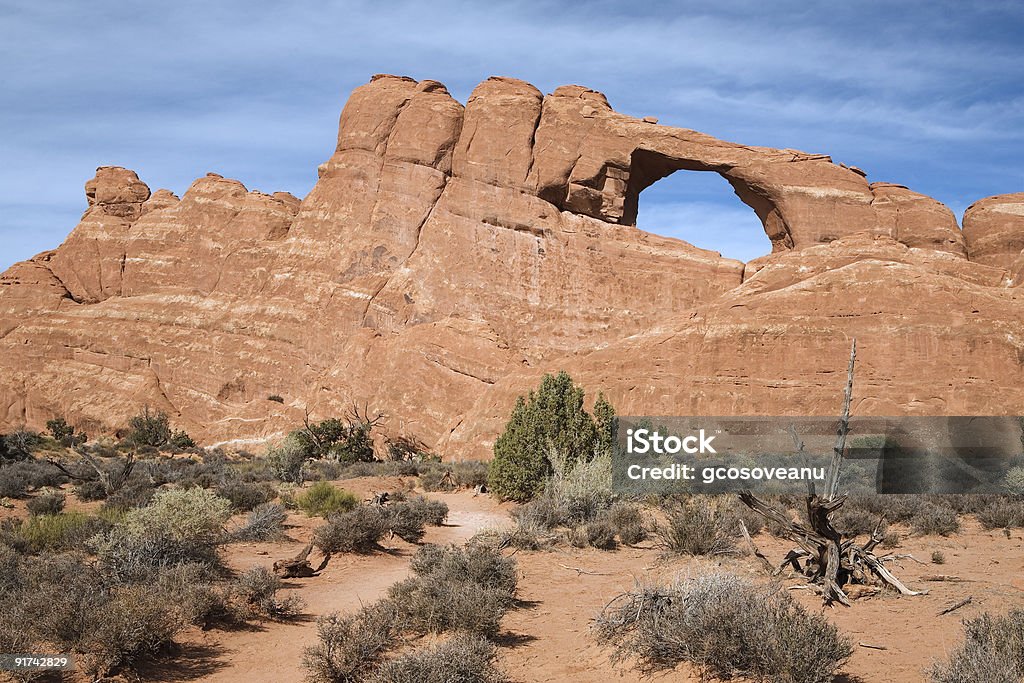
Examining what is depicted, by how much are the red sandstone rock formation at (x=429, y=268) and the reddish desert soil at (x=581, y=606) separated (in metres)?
24.3

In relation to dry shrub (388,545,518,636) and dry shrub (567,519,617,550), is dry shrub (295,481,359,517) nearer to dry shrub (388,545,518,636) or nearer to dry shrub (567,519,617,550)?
dry shrub (567,519,617,550)

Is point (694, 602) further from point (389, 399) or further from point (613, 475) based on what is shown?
point (389, 399)

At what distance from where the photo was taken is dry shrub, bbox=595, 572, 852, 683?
6.03 meters

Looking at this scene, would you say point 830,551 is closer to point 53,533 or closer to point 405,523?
point 405,523

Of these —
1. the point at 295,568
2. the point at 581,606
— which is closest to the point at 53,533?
the point at 295,568

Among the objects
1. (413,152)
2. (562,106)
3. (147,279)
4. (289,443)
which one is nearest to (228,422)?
(289,443)

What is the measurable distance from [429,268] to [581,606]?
3659cm

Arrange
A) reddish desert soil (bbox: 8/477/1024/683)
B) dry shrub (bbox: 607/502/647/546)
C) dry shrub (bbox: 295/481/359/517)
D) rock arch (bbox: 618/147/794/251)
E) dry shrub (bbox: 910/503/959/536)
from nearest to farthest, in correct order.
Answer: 1. reddish desert soil (bbox: 8/477/1024/683)
2. dry shrub (bbox: 607/502/647/546)
3. dry shrub (bbox: 910/503/959/536)
4. dry shrub (bbox: 295/481/359/517)
5. rock arch (bbox: 618/147/794/251)

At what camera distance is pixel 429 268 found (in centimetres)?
4500

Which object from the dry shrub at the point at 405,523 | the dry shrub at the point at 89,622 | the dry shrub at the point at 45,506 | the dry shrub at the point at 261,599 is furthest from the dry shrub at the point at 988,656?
the dry shrub at the point at 45,506

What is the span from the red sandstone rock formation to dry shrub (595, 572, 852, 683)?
2945cm

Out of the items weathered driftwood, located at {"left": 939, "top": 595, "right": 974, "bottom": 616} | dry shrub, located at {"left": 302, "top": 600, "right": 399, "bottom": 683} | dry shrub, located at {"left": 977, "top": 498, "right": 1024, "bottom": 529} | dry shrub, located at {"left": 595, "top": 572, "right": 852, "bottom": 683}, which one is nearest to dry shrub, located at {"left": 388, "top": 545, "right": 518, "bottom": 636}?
dry shrub, located at {"left": 302, "top": 600, "right": 399, "bottom": 683}

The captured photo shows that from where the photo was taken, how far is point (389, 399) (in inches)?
1615

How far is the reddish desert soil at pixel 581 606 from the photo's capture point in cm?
723
